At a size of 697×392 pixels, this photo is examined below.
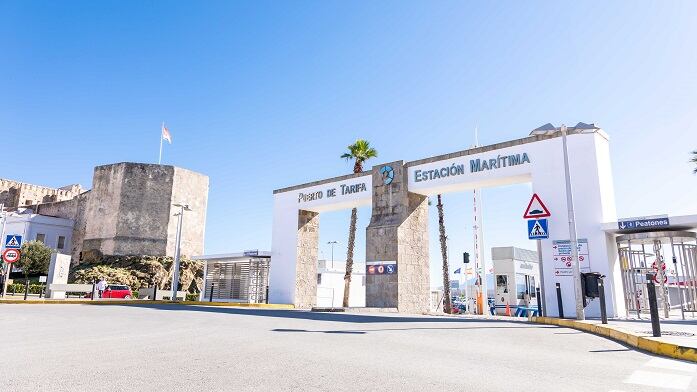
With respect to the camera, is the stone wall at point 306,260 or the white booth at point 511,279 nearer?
the stone wall at point 306,260

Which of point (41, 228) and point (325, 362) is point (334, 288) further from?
point (41, 228)

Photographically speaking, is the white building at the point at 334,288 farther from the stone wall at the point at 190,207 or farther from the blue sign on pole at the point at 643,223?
the stone wall at the point at 190,207

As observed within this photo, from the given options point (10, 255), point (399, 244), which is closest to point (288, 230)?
point (399, 244)

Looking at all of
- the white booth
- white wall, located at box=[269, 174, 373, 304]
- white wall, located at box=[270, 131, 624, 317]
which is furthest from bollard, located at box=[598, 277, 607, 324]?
the white booth

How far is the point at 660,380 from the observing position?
4.62 meters

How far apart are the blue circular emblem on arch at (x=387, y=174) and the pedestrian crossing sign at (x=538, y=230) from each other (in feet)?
31.3

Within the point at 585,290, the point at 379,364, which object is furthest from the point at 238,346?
the point at 585,290

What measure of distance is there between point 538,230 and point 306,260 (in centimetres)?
1535

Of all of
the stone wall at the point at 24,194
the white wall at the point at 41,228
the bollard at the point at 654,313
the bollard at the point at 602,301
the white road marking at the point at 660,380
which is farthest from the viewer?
the stone wall at the point at 24,194

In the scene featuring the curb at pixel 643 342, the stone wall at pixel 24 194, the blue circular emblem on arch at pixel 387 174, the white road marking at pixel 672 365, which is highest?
the stone wall at pixel 24 194

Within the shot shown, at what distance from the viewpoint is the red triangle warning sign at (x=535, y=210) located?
1244cm

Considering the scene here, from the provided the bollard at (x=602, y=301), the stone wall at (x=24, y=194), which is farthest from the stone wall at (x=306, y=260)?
the stone wall at (x=24, y=194)

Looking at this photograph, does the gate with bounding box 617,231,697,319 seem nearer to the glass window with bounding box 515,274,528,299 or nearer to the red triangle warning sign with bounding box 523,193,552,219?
the red triangle warning sign with bounding box 523,193,552,219

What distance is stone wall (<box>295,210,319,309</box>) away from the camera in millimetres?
25125
